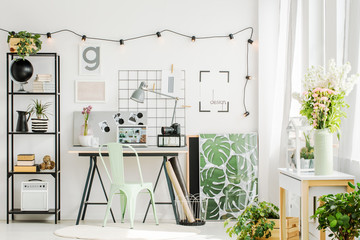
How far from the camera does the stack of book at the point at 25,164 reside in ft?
18.0

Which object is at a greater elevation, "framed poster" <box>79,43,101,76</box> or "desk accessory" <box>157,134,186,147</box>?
"framed poster" <box>79,43,101,76</box>

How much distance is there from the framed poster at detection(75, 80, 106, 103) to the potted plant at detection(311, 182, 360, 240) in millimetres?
3606

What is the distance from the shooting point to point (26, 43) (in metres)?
Result: 5.39

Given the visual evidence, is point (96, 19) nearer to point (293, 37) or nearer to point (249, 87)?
point (249, 87)

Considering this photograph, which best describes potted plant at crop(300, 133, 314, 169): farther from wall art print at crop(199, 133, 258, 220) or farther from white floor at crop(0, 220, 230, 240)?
wall art print at crop(199, 133, 258, 220)

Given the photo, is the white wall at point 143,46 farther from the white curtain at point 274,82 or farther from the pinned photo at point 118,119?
the white curtain at point 274,82

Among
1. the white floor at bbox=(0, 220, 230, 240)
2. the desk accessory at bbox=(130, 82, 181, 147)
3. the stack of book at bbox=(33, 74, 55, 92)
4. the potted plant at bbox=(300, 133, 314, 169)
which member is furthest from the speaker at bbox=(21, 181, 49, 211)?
the potted plant at bbox=(300, 133, 314, 169)

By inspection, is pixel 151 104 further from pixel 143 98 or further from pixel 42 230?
pixel 42 230

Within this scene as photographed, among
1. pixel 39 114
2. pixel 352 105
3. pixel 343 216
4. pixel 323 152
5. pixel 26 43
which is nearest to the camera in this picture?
pixel 343 216

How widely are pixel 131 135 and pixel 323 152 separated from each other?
2742 mm

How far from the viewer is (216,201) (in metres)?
5.64

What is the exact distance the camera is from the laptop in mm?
5539

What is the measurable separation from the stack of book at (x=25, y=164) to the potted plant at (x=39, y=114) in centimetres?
30

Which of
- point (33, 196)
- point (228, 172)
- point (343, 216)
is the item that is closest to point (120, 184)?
point (33, 196)
